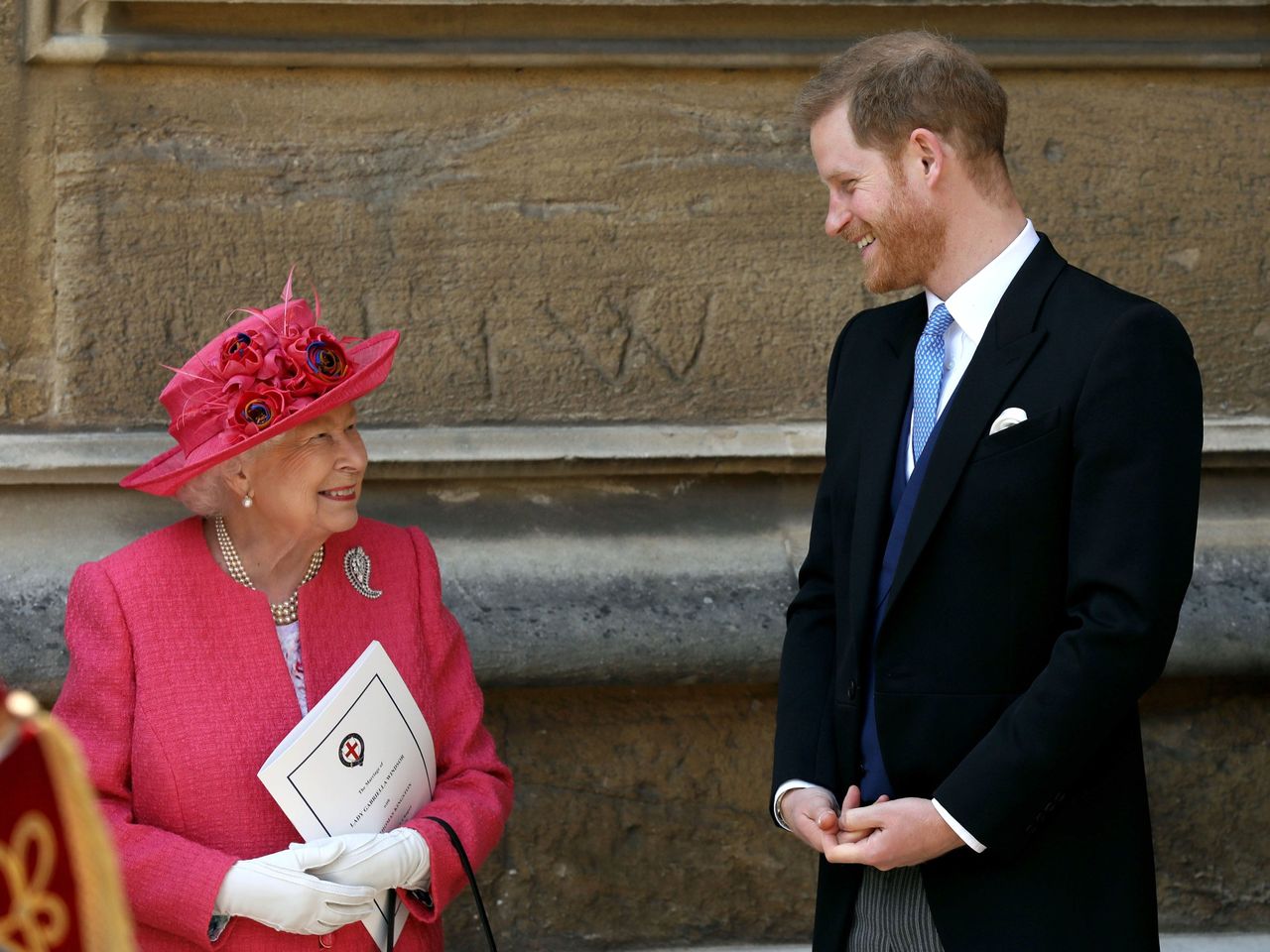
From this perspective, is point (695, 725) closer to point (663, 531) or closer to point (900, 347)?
point (663, 531)

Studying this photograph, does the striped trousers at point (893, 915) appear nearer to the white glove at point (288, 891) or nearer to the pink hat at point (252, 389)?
the white glove at point (288, 891)

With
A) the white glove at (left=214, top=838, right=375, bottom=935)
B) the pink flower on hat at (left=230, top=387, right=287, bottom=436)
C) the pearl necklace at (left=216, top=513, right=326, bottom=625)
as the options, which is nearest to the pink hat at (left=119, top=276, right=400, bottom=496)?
the pink flower on hat at (left=230, top=387, right=287, bottom=436)

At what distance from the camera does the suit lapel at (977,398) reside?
1.99m

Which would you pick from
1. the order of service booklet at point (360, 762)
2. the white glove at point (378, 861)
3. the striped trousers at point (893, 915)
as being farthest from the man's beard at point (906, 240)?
the white glove at point (378, 861)

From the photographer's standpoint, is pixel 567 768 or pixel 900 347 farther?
pixel 567 768

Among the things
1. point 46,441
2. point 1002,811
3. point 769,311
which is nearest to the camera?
point 1002,811

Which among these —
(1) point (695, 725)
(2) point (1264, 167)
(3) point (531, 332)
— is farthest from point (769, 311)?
(2) point (1264, 167)

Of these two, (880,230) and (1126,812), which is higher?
(880,230)

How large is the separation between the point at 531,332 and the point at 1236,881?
2.00 metres

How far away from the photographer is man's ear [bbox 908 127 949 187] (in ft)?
6.84

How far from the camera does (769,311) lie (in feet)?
11.4

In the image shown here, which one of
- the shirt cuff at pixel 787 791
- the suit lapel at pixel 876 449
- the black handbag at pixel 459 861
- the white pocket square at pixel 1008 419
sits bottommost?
the black handbag at pixel 459 861

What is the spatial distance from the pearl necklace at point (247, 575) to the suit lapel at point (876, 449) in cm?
83

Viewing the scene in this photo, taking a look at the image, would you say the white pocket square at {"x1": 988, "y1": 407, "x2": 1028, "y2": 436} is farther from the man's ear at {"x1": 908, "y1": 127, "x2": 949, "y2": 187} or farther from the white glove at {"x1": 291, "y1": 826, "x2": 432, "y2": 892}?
the white glove at {"x1": 291, "y1": 826, "x2": 432, "y2": 892}
